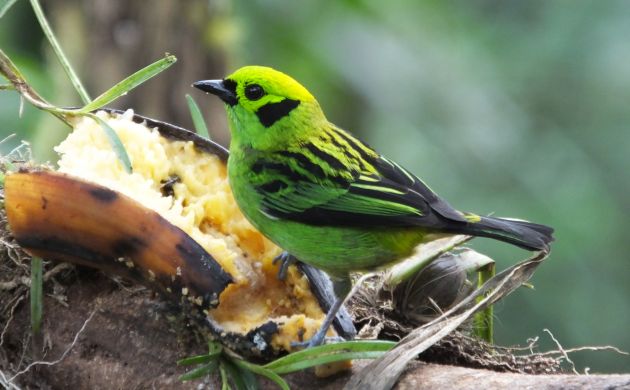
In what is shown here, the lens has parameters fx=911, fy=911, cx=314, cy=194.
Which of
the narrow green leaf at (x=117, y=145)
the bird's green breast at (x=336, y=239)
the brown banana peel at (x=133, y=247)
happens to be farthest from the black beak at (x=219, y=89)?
the brown banana peel at (x=133, y=247)

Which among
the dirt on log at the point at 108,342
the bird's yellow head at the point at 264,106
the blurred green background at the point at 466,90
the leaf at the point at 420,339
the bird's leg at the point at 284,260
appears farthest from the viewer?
the blurred green background at the point at 466,90

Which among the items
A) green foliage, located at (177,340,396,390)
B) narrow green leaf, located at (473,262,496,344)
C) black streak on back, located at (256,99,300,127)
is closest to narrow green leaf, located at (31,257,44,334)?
green foliage, located at (177,340,396,390)

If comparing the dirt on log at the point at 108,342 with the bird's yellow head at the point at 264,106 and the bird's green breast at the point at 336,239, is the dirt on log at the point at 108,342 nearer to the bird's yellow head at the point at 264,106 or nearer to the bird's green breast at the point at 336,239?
the bird's green breast at the point at 336,239

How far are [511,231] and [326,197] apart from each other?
66cm

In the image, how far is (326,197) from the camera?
3.27 metres

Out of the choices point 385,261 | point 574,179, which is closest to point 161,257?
point 385,261

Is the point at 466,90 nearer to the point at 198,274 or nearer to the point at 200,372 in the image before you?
the point at 198,274

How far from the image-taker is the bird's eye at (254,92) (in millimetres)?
3484

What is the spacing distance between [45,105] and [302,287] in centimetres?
101

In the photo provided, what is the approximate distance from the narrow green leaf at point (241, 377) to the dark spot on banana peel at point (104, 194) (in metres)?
0.56

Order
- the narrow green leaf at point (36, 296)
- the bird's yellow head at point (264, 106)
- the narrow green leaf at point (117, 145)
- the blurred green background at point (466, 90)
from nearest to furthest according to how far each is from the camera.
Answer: the narrow green leaf at point (36, 296) → the narrow green leaf at point (117, 145) → the bird's yellow head at point (264, 106) → the blurred green background at point (466, 90)

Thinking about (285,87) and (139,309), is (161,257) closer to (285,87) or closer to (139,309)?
(139,309)

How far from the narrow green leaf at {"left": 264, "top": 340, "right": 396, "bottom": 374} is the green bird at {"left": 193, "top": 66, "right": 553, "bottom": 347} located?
44 centimetres

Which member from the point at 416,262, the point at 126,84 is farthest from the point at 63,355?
the point at 416,262
